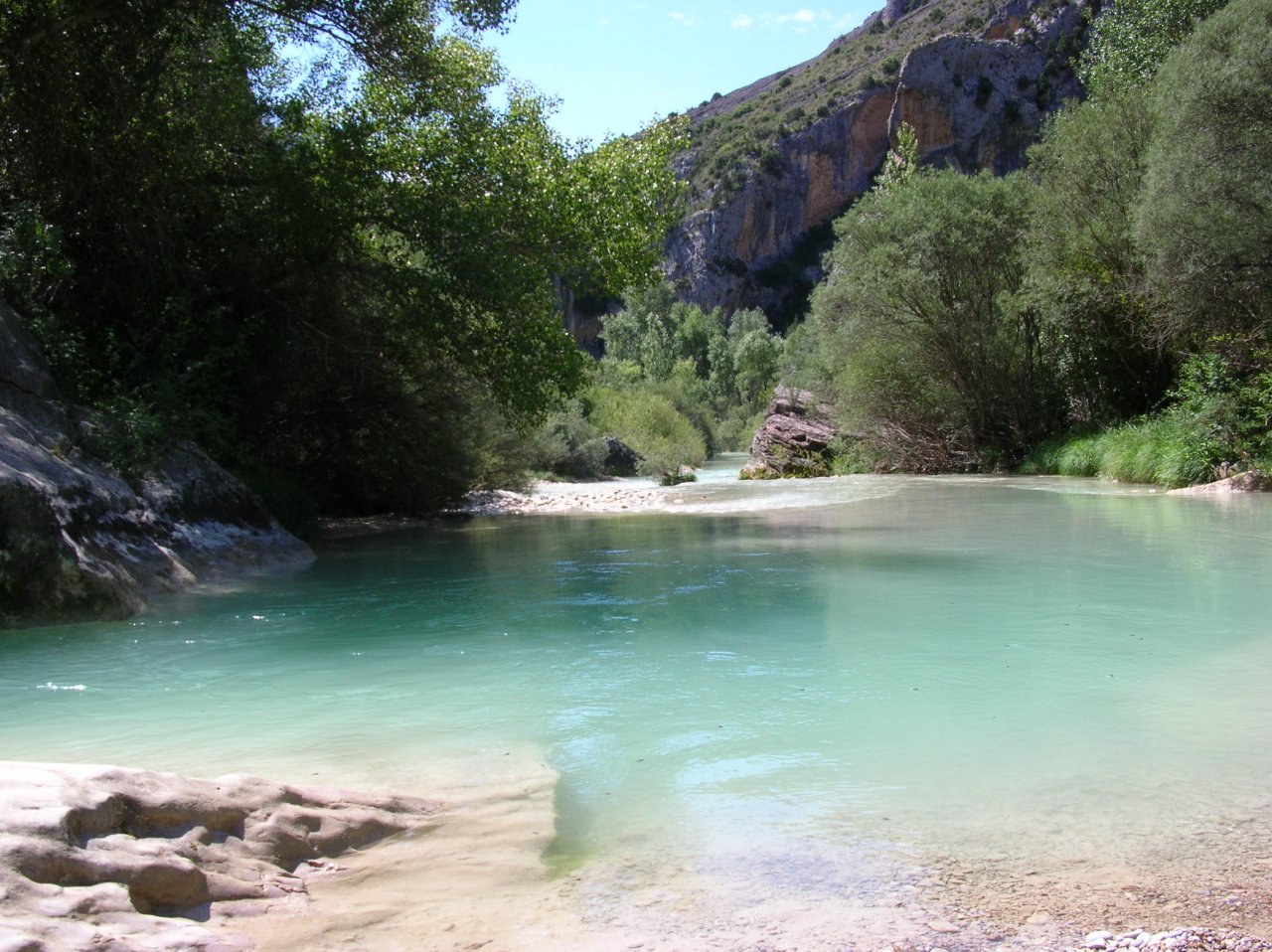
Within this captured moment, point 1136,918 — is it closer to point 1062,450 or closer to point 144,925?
point 144,925

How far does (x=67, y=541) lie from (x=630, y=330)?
72270mm

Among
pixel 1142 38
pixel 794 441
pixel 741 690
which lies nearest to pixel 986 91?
pixel 1142 38

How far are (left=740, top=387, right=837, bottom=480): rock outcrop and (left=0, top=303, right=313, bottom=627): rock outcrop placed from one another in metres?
20.1

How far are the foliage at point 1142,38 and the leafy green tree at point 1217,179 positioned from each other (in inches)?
260

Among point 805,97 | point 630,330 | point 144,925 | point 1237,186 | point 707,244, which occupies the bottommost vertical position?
point 144,925

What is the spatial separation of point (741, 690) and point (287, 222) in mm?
9375

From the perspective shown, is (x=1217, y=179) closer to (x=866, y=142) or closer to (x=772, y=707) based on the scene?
(x=772, y=707)

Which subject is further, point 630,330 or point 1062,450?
point 630,330

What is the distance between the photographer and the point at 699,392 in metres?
64.8

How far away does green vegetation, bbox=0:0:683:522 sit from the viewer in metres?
11.1

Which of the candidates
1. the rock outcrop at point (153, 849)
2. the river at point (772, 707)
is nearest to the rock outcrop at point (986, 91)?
the river at point (772, 707)

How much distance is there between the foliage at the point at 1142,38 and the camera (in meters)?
25.4

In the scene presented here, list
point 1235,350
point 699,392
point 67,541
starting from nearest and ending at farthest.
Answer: point 67,541 < point 1235,350 < point 699,392

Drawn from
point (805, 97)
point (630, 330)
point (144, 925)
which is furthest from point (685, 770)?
point (805, 97)
